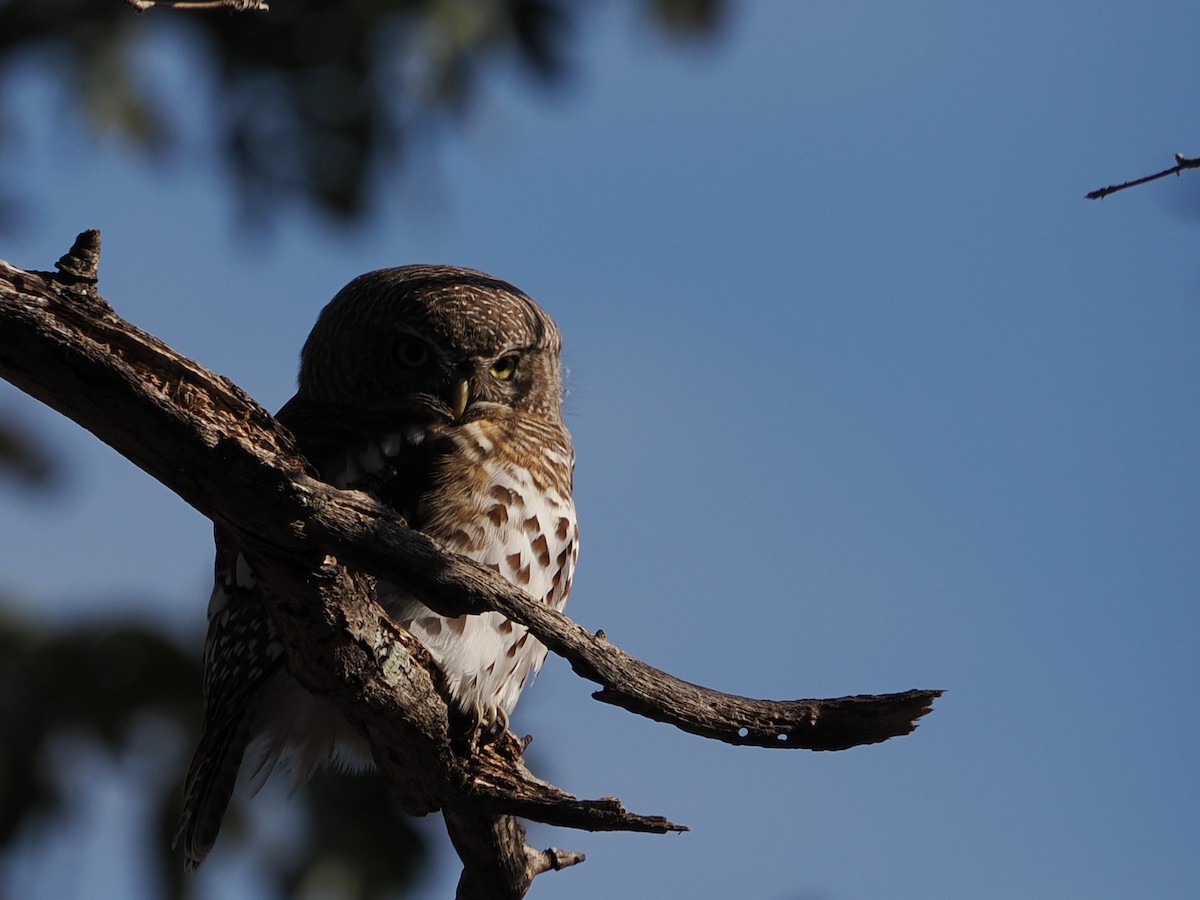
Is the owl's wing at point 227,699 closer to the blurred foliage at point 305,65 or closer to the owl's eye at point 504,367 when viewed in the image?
the owl's eye at point 504,367

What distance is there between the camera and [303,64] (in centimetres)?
840

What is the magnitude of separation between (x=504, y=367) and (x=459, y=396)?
0.31 meters

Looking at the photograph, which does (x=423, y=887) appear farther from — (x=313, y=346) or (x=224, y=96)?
(x=224, y=96)

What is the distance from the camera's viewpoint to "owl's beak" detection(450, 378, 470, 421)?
174 inches

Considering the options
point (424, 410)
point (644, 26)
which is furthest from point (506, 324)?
point (644, 26)

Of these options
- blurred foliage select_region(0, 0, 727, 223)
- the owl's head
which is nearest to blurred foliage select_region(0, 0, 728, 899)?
blurred foliage select_region(0, 0, 727, 223)

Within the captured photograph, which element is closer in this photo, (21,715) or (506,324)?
(506,324)

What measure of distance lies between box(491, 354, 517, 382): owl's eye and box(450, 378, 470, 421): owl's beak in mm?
171

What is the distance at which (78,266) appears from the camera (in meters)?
2.62

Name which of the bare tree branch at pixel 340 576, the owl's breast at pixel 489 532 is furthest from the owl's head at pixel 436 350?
the bare tree branch at pixel 340 576

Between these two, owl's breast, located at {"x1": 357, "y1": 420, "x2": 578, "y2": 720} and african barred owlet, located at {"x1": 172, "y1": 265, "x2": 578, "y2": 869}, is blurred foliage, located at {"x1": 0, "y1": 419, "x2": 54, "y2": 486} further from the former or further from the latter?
owl's breast, located at {"x1": 357, "y1": 420, "x2": 578, "y2": 720}

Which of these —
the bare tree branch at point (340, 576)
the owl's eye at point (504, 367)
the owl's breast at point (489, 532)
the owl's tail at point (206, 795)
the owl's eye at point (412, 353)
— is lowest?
the owl's tail at point (206, 795)

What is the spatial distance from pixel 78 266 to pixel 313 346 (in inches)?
93.4

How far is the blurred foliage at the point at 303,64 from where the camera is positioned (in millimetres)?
8320
